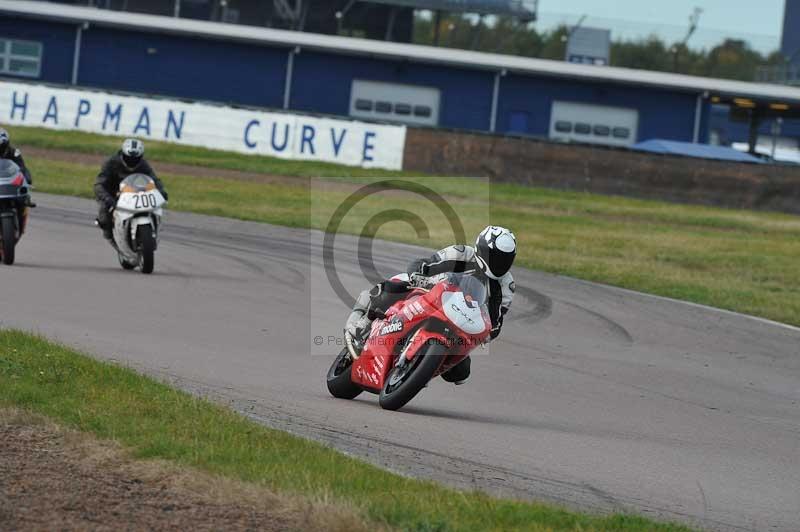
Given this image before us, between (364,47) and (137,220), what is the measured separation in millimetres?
33426

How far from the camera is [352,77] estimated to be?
4903cm

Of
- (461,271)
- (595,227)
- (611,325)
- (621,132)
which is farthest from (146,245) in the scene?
(621,132)

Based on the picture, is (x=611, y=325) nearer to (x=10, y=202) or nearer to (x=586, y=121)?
(x=10, y=202)

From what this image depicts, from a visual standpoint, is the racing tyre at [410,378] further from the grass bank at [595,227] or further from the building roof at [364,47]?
the building roof at [364,47]

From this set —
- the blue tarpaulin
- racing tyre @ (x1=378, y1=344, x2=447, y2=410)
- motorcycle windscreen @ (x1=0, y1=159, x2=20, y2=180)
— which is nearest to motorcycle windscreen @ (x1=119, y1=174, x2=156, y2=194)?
motorcycle windscreen @ (x1=0, y1=159, x2=20, y2=180)

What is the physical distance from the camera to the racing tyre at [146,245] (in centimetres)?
1566

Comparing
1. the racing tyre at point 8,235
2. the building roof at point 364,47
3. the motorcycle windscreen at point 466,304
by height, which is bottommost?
the racing tyre at point 8,235

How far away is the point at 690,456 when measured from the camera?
27.1 ft

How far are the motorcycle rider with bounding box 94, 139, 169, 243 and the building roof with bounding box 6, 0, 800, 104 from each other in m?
32.3

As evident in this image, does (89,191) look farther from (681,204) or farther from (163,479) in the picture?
(163,479)

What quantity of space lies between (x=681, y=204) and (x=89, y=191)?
13.3 meters

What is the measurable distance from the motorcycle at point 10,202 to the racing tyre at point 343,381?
6.97 metres

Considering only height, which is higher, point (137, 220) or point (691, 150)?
point (691, 150)

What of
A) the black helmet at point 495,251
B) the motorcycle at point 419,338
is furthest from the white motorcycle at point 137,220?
the black helmet at point 495,251
